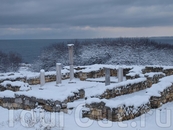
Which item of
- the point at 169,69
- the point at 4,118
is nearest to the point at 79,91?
the point at 4,118

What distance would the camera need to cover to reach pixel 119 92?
1151 centimetres

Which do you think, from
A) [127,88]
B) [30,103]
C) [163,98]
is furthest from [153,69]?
[30,103]

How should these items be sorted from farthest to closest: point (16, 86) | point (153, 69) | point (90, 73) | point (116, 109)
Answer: point (153, 69) < point (90, 73) < point (16, 86) < point (116, 109)

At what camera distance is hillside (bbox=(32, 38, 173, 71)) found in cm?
4662

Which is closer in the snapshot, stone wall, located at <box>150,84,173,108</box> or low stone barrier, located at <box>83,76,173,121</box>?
low stone barrier, located at <box>83,76,173,121</box>

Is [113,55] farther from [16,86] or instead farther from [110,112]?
[110,112]

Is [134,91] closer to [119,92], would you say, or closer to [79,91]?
[119,92]

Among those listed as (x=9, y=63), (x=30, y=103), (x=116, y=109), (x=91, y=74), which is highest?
(x=116, y=109)

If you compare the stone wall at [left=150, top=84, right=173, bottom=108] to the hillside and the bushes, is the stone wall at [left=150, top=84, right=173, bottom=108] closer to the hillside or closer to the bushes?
the hillside

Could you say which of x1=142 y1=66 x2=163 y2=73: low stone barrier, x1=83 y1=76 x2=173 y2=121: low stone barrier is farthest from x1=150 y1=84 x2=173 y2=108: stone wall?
x1=142 y1=66 x2=163 y2=73: low stone barrier

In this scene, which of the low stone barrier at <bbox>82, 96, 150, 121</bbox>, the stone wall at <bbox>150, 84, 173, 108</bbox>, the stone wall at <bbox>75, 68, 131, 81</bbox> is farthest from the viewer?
the stone wall at <bbox>75, 68, 131, 81</bbox>

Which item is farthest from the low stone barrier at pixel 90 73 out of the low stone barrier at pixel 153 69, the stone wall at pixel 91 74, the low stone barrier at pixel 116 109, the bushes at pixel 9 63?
the bushes at pixel 9 63

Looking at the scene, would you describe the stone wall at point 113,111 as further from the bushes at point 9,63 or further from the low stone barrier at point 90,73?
the bushes at point 9,63

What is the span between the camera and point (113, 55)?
4906 centimetres
